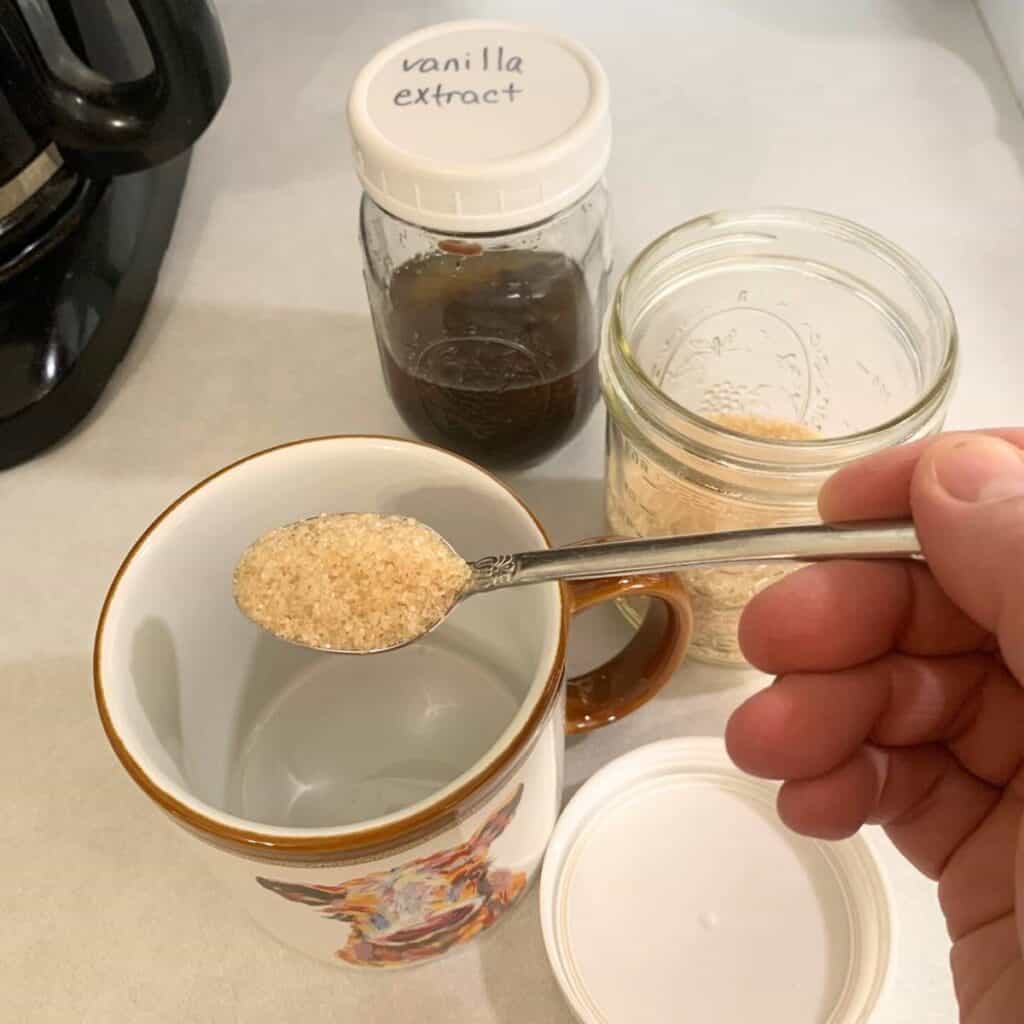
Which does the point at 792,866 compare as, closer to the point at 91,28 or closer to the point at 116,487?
the point at 116,487

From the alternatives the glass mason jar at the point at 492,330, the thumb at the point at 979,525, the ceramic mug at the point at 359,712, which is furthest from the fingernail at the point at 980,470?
the glass mason jar at the point at 492,330

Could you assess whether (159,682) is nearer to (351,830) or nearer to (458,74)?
(351,830)

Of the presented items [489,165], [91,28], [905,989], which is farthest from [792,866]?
[91,28]

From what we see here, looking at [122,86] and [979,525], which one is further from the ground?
[122,86]

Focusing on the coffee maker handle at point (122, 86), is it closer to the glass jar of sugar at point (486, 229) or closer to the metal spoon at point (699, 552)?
the glass jar of sugar at point (486, 229)

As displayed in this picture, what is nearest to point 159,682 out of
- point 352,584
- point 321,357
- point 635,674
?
point 352,584

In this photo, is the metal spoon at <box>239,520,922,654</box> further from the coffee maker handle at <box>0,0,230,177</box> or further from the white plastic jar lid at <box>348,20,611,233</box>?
the coffee maker handle at <box>0,0,230,177</box>

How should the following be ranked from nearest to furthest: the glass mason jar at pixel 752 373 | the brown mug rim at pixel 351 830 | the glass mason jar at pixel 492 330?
the brown mug rim at pixel 351 830
the glass mason jar at pixel 752 373
the glass mason jar at pixel 492 330
